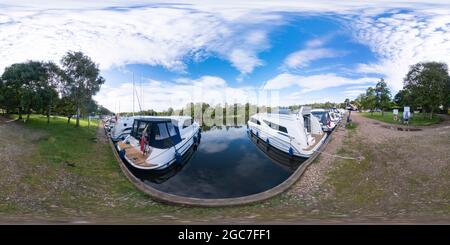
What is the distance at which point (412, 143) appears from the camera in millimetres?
1992

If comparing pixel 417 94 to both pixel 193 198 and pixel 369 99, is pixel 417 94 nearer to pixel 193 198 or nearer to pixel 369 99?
pixel 369 99

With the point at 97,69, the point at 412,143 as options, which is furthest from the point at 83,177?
the point at 412,143

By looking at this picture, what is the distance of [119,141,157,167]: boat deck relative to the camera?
1.86 metres

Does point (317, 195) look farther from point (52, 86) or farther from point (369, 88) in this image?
point (52, 86)

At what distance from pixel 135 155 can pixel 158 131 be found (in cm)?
31

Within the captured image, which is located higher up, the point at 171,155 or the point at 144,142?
the point at 144,142

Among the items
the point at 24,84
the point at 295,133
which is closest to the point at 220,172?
the point at 295,133

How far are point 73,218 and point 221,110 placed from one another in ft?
3.78

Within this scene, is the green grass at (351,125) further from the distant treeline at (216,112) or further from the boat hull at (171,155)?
the boat hull at (171,155)

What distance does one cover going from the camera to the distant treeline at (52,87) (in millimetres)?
1486

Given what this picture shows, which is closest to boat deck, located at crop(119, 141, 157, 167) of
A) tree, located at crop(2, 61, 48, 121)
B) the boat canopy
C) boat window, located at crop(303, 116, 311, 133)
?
the boat canopy

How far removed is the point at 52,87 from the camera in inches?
58.9

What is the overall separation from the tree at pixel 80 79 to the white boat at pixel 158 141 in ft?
1.24

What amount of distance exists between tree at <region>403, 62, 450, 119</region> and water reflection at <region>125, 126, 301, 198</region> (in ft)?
3.75
